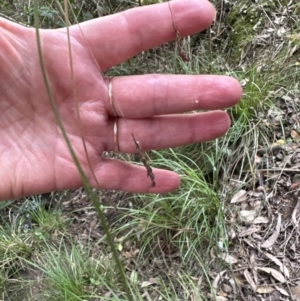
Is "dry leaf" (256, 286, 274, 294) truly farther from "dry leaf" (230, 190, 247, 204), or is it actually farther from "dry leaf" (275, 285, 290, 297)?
"dry leaf" (230, 190, 247, 204)

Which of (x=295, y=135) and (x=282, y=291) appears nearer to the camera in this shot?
(x=282, y=291)

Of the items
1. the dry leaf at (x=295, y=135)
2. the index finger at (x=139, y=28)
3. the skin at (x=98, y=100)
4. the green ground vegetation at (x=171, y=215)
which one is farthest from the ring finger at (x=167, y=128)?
the dry leaf at (x=295, y=135)

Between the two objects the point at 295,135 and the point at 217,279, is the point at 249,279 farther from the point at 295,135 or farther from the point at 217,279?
the point at 295,135

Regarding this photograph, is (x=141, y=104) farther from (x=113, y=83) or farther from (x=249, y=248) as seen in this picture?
(x=249, y=248)

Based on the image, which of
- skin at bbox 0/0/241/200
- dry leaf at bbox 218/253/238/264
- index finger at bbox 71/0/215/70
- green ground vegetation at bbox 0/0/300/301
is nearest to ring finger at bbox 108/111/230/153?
skin at bbox 0/0/241/200

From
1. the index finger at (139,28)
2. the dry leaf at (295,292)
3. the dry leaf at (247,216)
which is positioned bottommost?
the dry leaf at (295,292)

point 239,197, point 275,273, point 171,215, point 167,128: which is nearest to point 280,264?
point 275,273

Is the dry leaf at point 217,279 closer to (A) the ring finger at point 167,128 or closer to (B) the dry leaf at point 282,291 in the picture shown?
(B) the dry leaf at point 282,291
